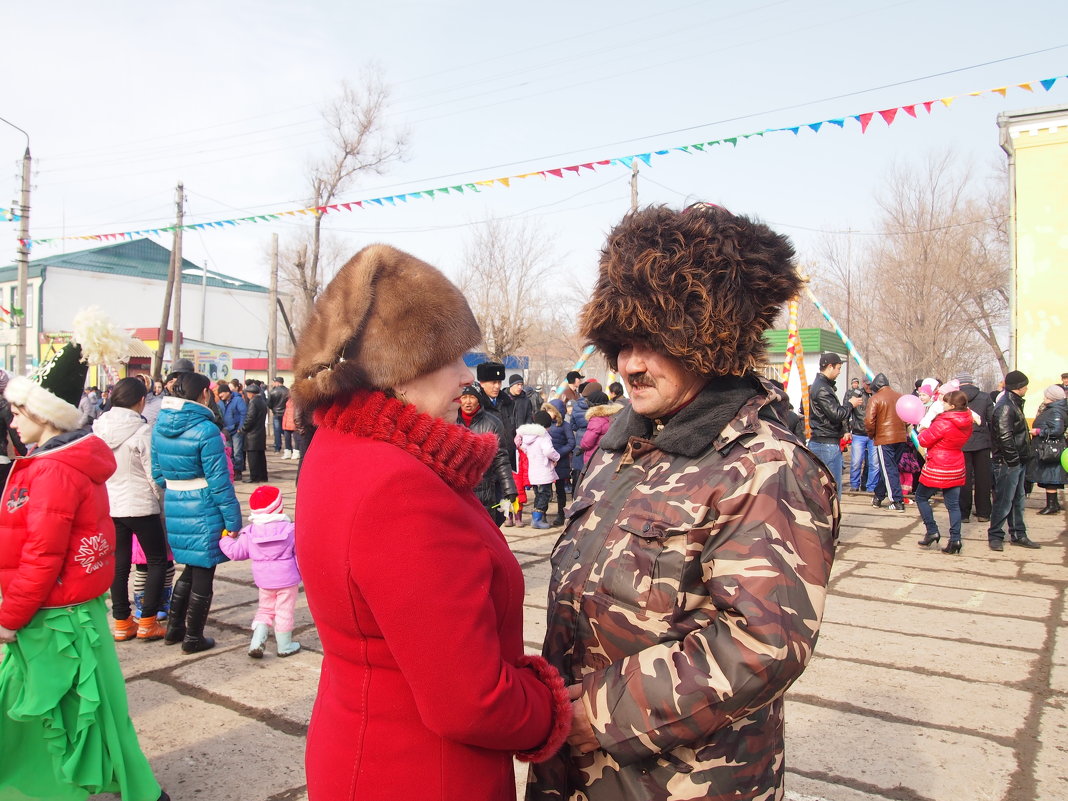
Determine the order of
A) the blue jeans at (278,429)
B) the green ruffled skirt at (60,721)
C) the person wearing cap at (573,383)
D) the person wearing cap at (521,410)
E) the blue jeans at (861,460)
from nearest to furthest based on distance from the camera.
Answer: the green ruffled skirt at (60,721)
the person wearing cap at (521,410)
the blue jeans at (861,460)
the person wearing cap at (573,383)
the blue jeans at (278,429)

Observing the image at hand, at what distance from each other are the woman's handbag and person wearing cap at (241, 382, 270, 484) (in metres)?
12.1

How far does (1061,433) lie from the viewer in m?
9.91

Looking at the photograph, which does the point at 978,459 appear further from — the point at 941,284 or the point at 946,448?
the point at 941,284

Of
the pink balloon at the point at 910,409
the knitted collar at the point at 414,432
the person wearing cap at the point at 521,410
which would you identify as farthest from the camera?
the person wearing cap at the point at 521,410

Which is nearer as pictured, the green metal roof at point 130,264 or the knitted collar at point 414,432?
the knitted collar at point 414,432

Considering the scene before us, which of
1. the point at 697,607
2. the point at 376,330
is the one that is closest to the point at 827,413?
the point at 697,607

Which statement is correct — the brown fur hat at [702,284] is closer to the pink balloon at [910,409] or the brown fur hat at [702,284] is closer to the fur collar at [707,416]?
the fur collar at [707,416]

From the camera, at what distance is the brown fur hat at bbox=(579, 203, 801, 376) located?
63.0 inches

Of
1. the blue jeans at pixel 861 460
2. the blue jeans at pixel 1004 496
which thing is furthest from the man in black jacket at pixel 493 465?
the blue jeans at pixel 861 460

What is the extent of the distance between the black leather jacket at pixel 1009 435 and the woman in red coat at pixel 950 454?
1.95 feet

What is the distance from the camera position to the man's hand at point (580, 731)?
4.91 ft

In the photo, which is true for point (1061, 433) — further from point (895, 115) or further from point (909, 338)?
point (909, 338)

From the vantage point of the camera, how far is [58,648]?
3.01m

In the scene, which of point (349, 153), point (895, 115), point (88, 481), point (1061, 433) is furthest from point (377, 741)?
point (349, 153)
